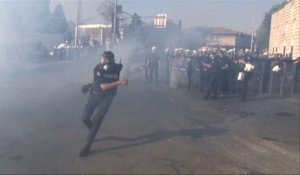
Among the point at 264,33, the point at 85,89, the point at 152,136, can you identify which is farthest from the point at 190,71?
the point at 264,33

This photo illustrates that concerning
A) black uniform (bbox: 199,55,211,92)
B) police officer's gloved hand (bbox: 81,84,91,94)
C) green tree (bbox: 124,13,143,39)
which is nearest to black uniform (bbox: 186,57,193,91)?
black uniform (bbox: 199,55,211,92)

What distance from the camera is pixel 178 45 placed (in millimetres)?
29312

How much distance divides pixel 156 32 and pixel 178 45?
169 cm

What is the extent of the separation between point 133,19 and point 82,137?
75.1 ft

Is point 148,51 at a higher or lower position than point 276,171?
higher

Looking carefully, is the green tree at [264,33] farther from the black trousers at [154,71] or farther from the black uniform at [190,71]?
the black uniform at [190,71]

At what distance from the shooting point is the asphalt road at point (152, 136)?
596cm

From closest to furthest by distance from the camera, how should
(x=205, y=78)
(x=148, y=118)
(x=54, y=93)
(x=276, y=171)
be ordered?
1. (x=276, y=171)
2. (x=148, y=118)
3. (x=54, y=93)
4. (x=205, y=78)

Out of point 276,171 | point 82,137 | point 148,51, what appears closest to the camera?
point 276,171

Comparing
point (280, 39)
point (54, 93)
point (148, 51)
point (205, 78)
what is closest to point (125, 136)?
point (54, 93)

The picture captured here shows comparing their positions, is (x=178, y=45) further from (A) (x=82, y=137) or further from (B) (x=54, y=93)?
(A) (x=82, y=137)

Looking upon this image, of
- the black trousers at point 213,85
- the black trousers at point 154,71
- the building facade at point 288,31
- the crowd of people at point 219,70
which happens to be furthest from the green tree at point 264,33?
the black trousers at point 213,85

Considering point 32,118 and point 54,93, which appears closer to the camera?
point 32,118

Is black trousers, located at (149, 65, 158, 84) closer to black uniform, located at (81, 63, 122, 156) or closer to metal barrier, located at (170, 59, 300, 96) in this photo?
metal barrier, located at (170, 59, 300, 96)
